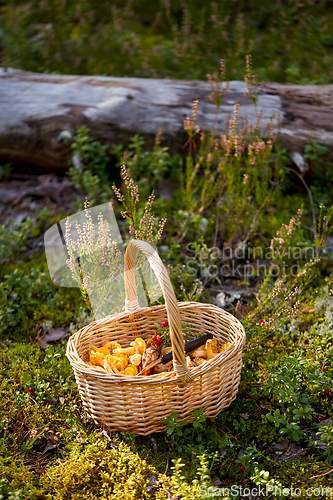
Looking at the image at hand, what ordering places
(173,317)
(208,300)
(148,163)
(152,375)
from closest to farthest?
(173,317)
(152,375)
(208,300)
(148,163)

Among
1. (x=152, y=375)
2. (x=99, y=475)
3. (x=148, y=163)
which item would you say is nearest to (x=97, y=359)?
(x=152, y=375)

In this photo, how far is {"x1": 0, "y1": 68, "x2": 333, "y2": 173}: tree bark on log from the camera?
14.9 feet

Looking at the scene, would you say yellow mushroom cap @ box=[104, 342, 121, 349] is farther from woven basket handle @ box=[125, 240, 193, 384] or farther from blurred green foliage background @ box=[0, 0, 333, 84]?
blurred green foliage background @ box=[0, 0, 333, 84]

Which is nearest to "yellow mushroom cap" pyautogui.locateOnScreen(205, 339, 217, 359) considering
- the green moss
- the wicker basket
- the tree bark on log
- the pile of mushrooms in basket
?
the pile of mushrooms in basket

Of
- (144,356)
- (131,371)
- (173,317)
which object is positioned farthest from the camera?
(144,356)

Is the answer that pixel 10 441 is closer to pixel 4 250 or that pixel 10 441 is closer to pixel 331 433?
pixel 331 433

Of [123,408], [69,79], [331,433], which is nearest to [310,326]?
[331,433]

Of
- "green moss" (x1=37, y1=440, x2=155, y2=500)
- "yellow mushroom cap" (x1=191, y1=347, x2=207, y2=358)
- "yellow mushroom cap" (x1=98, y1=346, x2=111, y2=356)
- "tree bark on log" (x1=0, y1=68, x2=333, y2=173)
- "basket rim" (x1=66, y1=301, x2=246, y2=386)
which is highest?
"tree bark on log" (x1=0, y1=68, x2=333, y2=173)

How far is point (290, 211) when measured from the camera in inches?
165

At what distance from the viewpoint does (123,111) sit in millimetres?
4711

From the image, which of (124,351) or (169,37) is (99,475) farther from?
(169,37)

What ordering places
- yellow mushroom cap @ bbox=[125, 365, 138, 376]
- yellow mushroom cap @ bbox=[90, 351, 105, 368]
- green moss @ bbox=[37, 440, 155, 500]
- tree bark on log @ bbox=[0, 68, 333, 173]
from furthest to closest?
tree bark on log @ bbox=[0, 68, 333, 173], yellow mushroom cap @ bbox=[90, 351, 105, 368], yellow mushroom cap @ bbox=[125, 365, 138, 376], green moss @ bbox=[37, 440, 155, 500]

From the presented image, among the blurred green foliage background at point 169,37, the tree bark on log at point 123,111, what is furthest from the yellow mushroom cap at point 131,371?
the blurred green foliage background at point 169,37

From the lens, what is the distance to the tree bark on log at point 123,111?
4547mm
